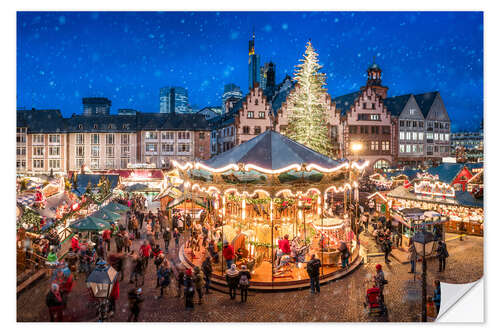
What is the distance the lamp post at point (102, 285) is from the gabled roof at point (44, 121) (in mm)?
34106

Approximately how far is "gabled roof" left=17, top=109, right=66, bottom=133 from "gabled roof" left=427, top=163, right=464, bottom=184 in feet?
125

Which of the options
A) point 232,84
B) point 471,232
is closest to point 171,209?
point 471,232

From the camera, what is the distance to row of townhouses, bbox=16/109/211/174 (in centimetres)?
3403

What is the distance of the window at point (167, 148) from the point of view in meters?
38.3

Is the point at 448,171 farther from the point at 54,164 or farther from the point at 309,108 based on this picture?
the point at 54,164

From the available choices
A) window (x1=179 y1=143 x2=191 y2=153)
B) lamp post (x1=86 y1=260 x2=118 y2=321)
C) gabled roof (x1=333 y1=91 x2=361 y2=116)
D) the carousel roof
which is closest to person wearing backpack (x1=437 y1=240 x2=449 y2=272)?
the carousel roof

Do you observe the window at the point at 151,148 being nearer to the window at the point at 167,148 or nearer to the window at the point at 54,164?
the window at the point at 167,148

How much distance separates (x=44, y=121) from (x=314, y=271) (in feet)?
128

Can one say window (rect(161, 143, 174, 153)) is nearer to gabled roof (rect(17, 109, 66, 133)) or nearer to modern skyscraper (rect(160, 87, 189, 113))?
gabled roof (rect(17, 109, 66, 133))

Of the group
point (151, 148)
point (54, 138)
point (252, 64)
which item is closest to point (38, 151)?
point (54, 138)

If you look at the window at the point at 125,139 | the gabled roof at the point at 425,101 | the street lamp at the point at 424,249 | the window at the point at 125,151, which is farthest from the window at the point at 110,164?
the gabled roof at the point at 425,101

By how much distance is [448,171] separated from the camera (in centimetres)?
1861
